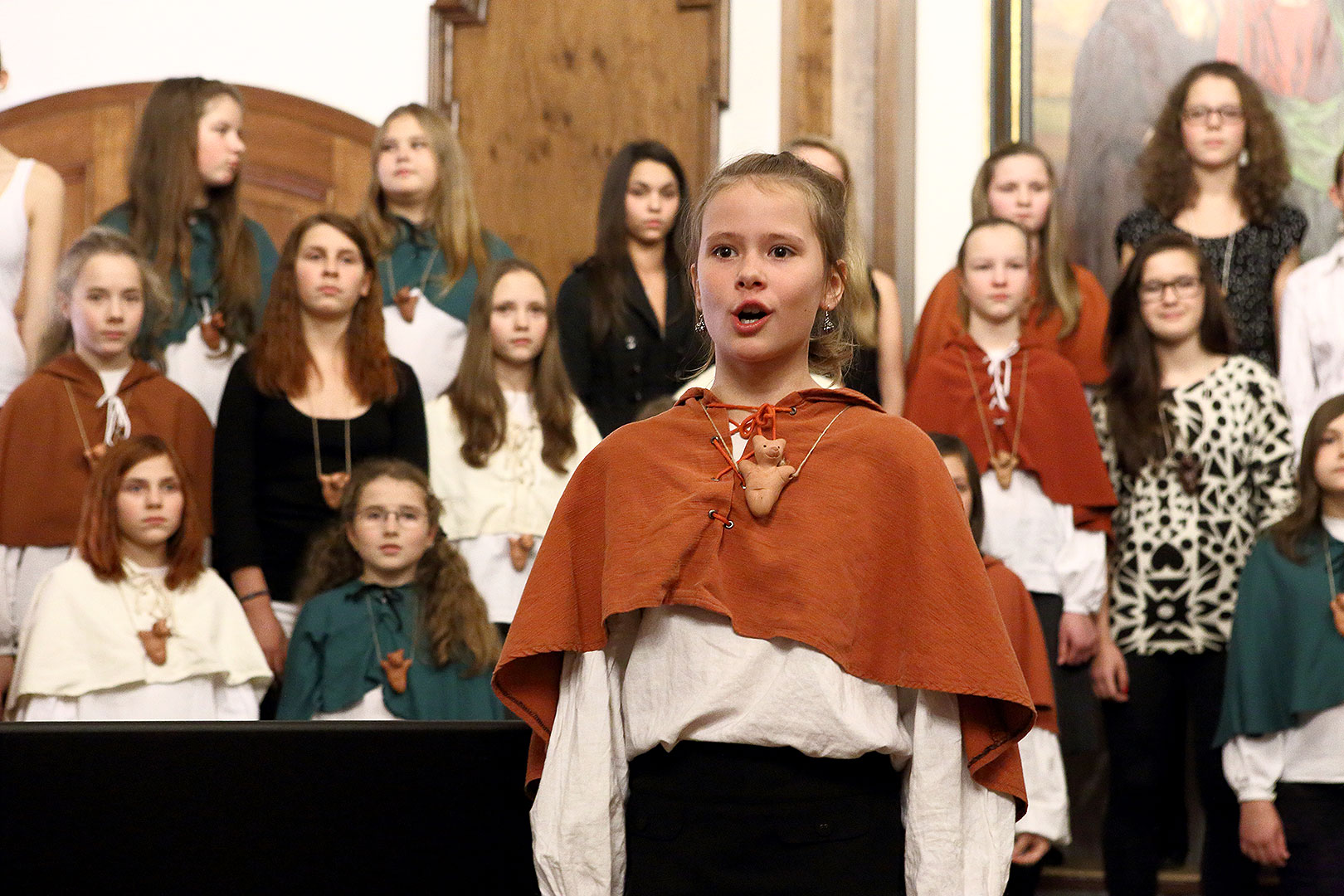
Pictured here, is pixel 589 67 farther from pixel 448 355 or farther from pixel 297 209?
pixel 448 355

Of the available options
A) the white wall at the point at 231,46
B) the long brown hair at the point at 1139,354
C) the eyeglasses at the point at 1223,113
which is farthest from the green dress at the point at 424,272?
the eyeglasses at the point at 1223,113

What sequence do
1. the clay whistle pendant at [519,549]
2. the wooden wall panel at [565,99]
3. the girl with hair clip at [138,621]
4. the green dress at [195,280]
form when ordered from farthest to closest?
the wooden wall panel at [565,99] → the green dress at [195,280] → the clay whistle pendant at [519,549] → the girl with hair clip at [138,621]

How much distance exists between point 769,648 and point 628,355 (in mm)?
2475

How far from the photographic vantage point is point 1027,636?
3.30 meters

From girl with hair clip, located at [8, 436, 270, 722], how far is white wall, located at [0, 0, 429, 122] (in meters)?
2.41

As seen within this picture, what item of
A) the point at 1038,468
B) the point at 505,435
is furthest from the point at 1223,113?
the point at 505,435

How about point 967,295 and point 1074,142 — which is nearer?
point 967,295

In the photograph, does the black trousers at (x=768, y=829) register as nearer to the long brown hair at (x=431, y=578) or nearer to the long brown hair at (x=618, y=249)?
the long brown hair at (x=431, y=578)

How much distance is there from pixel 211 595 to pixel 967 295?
2.07 meters

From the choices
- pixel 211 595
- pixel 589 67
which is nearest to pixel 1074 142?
pixel 589 67

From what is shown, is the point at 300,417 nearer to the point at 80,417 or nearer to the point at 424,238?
the point at 80,417

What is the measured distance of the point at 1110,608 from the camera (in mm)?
3832

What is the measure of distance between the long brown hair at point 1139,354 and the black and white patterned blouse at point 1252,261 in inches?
13.4

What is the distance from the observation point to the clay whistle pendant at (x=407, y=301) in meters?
4.04
